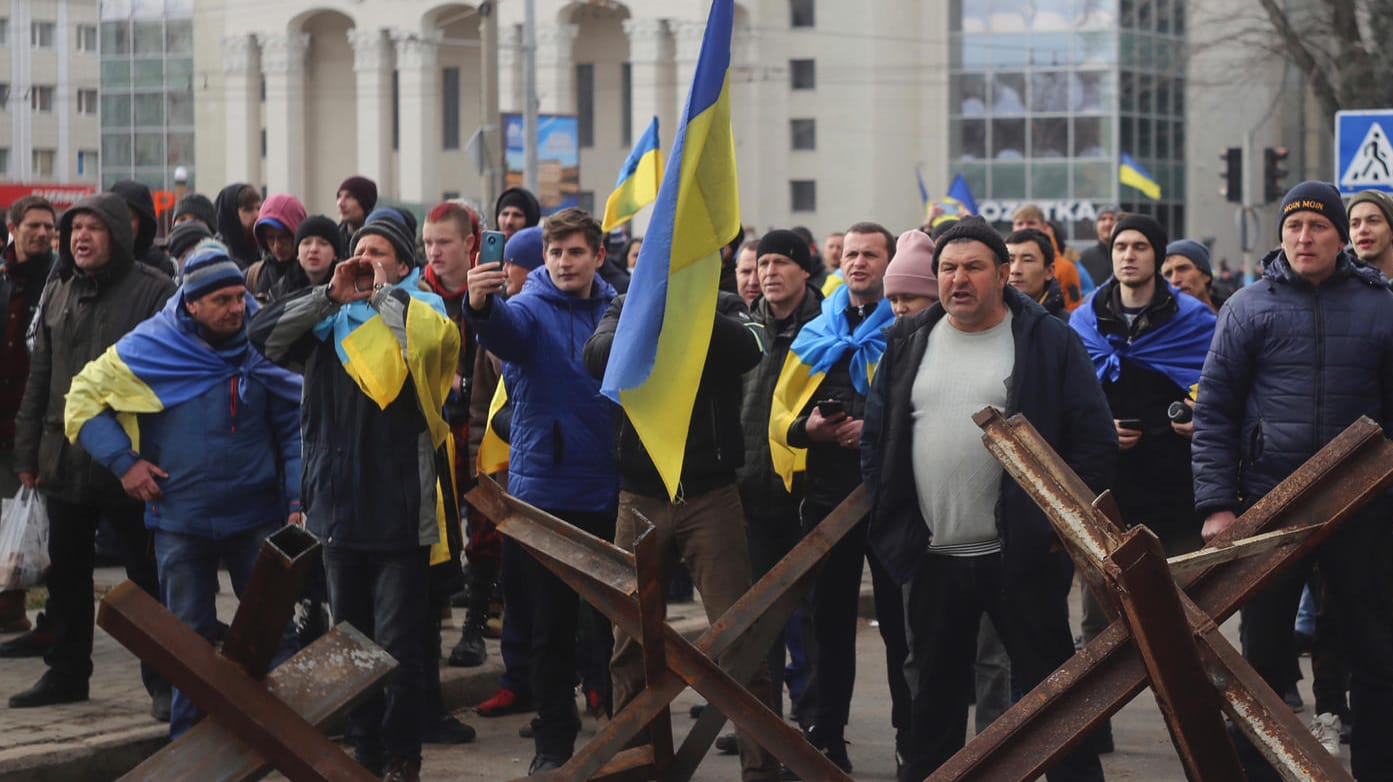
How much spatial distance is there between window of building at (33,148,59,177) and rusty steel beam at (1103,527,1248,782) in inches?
3801

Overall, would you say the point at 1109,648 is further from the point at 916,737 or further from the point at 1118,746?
the point at 1118,746

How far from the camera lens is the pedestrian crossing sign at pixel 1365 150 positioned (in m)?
13.0

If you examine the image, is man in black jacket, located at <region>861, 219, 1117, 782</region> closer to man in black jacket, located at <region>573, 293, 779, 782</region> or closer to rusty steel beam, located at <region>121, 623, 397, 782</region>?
man in black jacket, located at <region>573, 293, 779, 782</region>

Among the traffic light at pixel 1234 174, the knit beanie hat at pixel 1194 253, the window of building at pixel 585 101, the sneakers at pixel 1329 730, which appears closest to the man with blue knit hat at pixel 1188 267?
the knit beanie hat at pixel 1194 253

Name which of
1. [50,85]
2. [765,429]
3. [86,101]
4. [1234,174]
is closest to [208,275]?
[765,429]

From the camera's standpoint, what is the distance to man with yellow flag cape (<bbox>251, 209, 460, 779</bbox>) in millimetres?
6922

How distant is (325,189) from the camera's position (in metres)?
77.6

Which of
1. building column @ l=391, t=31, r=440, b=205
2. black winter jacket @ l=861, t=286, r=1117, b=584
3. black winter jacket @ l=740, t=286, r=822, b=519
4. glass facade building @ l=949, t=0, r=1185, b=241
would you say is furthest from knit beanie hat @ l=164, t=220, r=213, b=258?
building column @ l=391, t=31, r=440, b=205

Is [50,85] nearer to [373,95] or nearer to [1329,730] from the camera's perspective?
[373,95]

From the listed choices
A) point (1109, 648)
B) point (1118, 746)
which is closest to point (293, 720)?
point (1109, 648)

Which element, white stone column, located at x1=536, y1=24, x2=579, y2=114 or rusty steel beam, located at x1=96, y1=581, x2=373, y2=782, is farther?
white stone column, located at x1=536, y1=24, x2=579, y2=114

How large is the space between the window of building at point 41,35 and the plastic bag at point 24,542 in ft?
308

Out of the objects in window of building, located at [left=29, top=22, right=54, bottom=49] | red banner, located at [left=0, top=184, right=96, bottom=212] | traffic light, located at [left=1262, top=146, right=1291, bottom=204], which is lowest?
traffic light, located at [left=1262, top=146, right=1291, bottom=204]

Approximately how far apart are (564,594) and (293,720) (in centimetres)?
360
